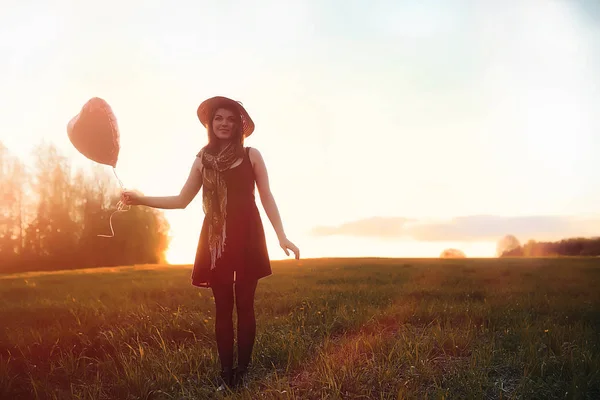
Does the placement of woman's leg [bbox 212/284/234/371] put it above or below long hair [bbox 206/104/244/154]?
below

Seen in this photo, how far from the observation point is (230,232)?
15.1 feet

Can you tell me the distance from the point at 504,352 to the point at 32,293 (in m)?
13.7

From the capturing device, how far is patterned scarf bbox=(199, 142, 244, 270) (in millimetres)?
4613

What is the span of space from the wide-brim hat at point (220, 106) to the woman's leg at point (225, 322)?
5.60 feet

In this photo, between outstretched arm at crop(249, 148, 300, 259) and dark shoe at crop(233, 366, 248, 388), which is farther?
outstretched arm at crop(249, 148, 300, 259)

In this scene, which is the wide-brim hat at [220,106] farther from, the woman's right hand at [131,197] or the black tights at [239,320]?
the black tights at [239,320]

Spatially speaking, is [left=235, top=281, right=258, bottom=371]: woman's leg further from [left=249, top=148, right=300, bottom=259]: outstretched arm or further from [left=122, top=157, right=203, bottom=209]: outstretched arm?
[left=122, top=157, right=203, bottom=209]: outstretched arm

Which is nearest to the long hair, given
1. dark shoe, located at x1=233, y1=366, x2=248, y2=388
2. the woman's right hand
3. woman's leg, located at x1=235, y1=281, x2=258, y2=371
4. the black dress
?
the black dress

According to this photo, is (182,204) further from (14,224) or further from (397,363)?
(14,224)

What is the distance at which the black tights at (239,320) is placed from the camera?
4.63m

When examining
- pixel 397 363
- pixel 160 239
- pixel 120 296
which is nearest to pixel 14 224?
pixel 160 239

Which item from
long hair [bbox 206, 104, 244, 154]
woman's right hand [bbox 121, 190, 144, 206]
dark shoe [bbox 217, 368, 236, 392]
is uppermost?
long hair [bbox 206, 104, 244, 154]

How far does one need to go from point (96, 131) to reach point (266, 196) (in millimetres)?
2295

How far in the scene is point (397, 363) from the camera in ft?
16.0
